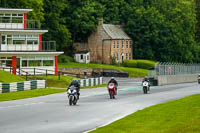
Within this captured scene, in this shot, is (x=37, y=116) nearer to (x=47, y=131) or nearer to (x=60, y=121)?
(x=60, y=121)

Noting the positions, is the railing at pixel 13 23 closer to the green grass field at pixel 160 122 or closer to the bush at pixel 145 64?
the bush at pixel 145 64

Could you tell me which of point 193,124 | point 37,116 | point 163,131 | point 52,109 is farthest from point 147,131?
point 52,109

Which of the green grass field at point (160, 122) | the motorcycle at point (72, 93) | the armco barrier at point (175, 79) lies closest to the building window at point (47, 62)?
the armco barrier at point (175, 79)

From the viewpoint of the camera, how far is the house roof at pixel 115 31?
9958 centimetres

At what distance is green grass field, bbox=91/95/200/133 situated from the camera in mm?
15773

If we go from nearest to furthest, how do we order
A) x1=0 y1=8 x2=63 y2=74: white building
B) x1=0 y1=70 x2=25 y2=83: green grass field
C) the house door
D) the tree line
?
x1=0 y1=70 x2=25 y2=83: green grass field → x1=0 y1=8 x2=63 y2=74: white building → the house door → the tree line

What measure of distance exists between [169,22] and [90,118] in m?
84.4

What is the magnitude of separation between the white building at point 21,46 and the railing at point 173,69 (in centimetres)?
1205

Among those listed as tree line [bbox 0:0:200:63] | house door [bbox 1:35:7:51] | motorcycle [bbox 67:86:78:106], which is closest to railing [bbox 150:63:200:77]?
house door [bbox 1:35:7:51]

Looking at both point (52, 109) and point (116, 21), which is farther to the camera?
point (116, 21)

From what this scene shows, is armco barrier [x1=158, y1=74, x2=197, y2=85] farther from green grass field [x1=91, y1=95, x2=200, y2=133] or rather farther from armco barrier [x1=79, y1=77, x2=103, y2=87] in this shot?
green grass field [x1=91, y1=95, x2=200, y2=133]

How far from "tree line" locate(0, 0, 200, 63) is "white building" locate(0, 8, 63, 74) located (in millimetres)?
28090

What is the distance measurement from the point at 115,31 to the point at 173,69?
39823 millimetres

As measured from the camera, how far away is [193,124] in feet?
53.9
